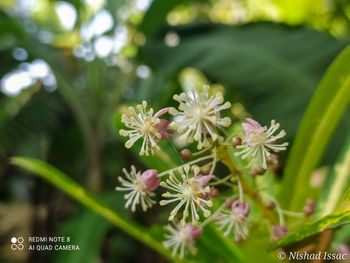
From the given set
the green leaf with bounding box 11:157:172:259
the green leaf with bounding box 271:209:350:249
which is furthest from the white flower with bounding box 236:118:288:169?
the green leaf with bounding box 11:157:172:259

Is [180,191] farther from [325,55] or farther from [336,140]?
[325,55]

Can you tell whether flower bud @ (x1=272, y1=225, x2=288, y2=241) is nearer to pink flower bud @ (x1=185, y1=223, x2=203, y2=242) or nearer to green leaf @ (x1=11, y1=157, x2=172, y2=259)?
pink flower bud @ (x1=185, y1=223, x2=203, y2=242)

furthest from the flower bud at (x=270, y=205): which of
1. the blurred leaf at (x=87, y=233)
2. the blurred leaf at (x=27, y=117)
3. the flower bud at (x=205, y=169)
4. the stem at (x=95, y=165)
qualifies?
the blurred leaf at (x=27, y=117)

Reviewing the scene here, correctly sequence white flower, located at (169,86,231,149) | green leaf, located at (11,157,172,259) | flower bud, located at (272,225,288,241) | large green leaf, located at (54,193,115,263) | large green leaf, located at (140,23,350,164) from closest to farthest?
1. white flower, located at (169,86,231,149)
2. flower bud, located at (272,225,288,241)
3. green leaf, located at (11,157,172,259)
4. large green leaf, located at (54,193,115,263)
5. large green leaf, located at (140,23,350,164)

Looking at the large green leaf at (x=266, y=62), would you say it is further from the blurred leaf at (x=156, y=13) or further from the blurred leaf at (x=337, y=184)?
the blurred leaf at (x=337, y=184)

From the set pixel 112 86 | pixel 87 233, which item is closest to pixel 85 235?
pixel 87 233

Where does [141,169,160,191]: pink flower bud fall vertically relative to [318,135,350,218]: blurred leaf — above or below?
below

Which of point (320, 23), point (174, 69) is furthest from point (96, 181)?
point (320, 23)
